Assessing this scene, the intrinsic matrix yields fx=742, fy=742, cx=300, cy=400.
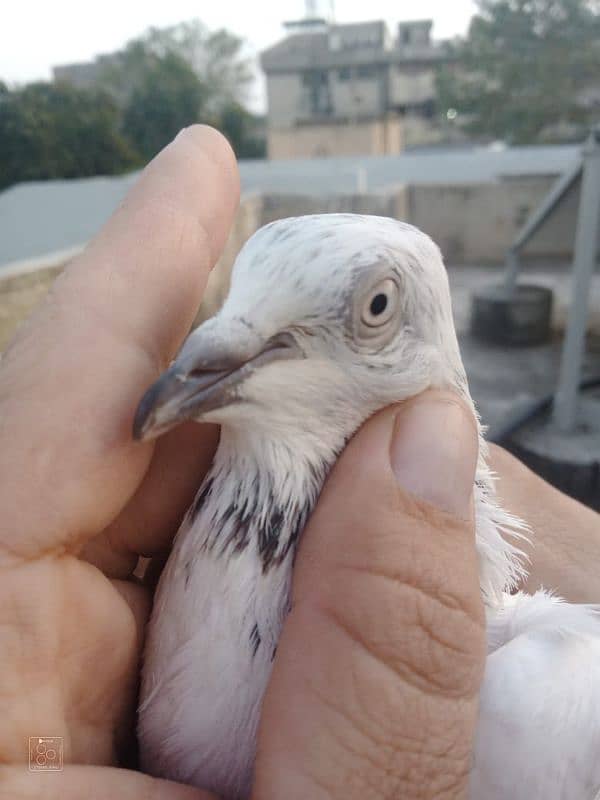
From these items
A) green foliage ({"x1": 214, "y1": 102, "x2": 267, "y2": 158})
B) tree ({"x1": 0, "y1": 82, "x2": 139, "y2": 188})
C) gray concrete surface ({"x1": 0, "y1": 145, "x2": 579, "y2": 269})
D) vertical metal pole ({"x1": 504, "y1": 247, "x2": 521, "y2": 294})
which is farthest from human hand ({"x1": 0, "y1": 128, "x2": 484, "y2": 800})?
Answer: green foliage ({"x1": 214, "y1": 102, "x2": 267, "y2": 158})

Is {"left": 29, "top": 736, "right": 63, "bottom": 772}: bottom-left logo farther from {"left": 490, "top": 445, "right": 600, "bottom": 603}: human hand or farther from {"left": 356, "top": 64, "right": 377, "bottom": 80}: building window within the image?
{"left": 356, "top": 64, "right": 377, "bottom": 80}: building window

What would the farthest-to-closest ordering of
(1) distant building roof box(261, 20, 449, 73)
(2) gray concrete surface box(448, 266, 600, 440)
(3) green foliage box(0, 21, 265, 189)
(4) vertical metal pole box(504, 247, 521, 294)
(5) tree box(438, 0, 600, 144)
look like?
1. (1) distant building roof box(261, 20, 449, 73)
2. (5) tree box(438, 0, 600, 144)
3. (3) green foliage box(0, 21, 265, 189)
4. (4) vertical metal pole box(504, 247, 521, 294)
5. (2) gray concrete surface box(448, 266, 600, 440)

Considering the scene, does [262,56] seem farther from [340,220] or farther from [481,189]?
[340,220]

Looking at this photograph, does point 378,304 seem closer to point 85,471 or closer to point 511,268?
point 85,471

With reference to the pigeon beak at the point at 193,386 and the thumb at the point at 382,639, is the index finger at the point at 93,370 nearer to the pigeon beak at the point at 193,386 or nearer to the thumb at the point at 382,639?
the pigeon beak at the point at 193,386

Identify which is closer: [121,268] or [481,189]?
[121,268]

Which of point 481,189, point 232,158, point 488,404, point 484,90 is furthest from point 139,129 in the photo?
point 232,158

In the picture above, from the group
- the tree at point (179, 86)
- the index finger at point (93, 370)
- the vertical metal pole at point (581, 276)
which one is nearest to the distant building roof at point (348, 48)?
the tree at point (179, 86)
